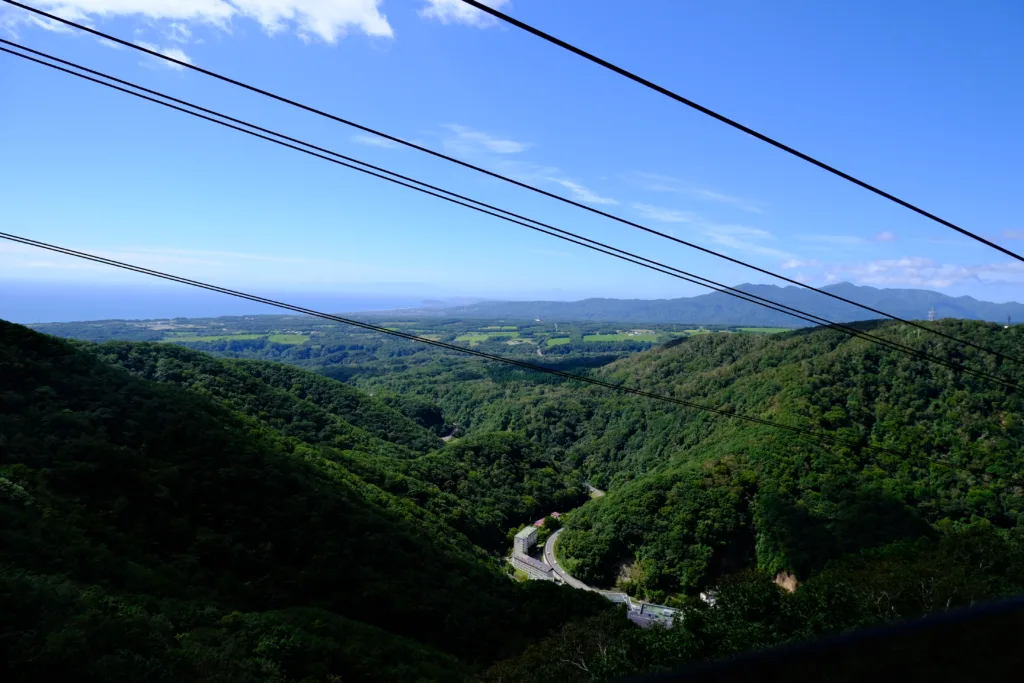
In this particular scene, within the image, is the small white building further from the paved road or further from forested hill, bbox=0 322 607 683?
forested hill, bbox=0 322 607 683

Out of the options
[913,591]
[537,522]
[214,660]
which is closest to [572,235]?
[214,660]

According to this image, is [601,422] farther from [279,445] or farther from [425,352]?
[425,352]

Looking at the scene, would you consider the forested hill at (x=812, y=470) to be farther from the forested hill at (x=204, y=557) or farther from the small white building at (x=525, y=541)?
the forested hill at (x=204, y=557)

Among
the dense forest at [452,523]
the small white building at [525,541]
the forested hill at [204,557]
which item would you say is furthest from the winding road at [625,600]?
the forested hill at [204,557]

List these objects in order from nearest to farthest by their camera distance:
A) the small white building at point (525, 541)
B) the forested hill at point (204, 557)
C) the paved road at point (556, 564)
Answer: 1. the forested hill at point (204, 557)
2. the paved road at point (556, 564)
3. the small white building at point (525, 541)

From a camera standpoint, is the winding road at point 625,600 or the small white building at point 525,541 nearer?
the winding road at point 625,600

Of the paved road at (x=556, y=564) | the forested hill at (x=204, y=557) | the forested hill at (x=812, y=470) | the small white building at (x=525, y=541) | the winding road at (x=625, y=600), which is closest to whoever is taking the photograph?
the forested hill at (x=204, y=557)

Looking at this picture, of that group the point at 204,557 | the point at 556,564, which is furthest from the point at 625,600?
the point at 204,557
